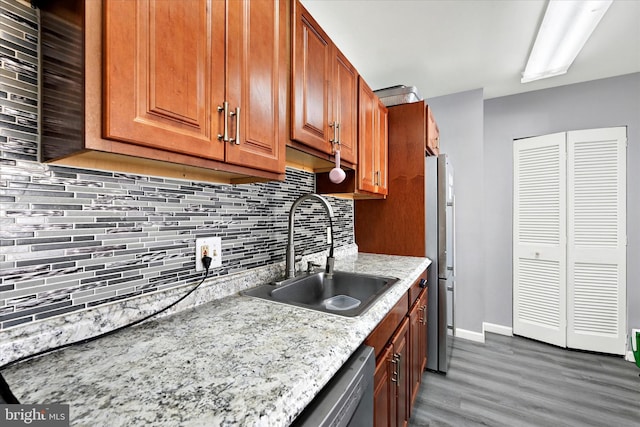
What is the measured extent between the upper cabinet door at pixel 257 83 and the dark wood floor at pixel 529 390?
1.85 m

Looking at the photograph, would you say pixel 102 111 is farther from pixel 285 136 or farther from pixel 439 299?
pixel 439 299

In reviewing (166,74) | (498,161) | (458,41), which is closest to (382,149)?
(458,41)

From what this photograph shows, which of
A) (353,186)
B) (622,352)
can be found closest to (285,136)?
(353,186)

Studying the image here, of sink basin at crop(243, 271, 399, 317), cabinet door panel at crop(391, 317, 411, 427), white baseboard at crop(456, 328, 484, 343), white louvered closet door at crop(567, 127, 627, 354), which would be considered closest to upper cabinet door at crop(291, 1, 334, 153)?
sink basin at crop(243, 271, 399, 317)

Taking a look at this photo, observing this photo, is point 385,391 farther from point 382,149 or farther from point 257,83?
point 382,149

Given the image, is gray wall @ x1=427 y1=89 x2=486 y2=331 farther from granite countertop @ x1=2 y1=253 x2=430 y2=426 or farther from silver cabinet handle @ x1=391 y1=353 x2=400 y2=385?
granite countertop @ x1=2 y1=253 x2=430 y2=426

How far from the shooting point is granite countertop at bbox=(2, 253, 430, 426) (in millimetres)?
475

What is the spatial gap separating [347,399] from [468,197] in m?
2.71

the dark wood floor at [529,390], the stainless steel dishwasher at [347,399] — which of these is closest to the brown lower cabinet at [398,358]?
the stainless steel dishwasher at [347,399]

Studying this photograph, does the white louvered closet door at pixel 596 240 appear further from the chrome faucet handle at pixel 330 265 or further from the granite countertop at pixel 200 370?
the granite countertop at pixel 200 370

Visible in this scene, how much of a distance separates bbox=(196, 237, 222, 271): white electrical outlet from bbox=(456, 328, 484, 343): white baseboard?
108 inches

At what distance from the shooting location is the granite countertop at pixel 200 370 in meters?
0.48

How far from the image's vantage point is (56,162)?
2.34 ft

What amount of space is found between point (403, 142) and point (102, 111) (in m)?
2.12
